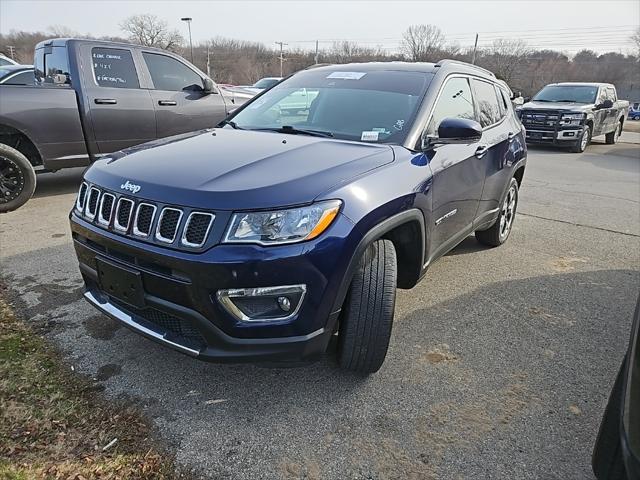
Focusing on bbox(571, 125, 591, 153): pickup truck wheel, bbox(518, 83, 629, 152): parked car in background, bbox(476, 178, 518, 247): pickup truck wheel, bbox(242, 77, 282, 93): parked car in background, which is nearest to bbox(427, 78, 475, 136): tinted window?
bbox(476, 178, 518, 247): pickup truck wheel

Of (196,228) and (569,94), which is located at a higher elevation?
(569,94)

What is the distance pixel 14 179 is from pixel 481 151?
197 inches

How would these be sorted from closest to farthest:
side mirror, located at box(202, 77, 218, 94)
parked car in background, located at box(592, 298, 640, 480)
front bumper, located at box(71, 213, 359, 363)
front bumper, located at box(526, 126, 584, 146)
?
parked car in background, located at box(592, 298, 640, 480) → front bumper, located at box(71, 213, 359, 363) → side mirror, located at box(202, 77, 218, 94) → front bumper, located at box(526, 126, 584, 146)

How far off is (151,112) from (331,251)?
5.12m

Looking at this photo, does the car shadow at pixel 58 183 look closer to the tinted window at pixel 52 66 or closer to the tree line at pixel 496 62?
the tinted window at pixel 52 66

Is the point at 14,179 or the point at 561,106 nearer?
the point at 14,179

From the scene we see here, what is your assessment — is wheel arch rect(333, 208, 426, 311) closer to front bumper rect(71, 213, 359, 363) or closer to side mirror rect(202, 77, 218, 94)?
front bumper rect(71, 213, 359, 363)

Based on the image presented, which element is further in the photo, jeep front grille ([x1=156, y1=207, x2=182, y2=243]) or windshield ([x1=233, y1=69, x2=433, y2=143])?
windshield ([x1=233, y1=69, x2=433, y2=143])

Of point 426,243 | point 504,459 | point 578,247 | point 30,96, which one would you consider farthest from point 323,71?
point 30,96

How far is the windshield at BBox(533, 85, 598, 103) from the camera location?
13.2 metres

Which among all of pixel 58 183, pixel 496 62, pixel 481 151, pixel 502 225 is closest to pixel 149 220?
pixel 481 151

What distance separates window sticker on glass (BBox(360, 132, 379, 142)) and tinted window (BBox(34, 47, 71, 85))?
4.54m

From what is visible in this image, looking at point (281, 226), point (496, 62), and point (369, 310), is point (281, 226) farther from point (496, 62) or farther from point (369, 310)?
point (496, 62)

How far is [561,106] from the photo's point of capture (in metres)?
12.7
